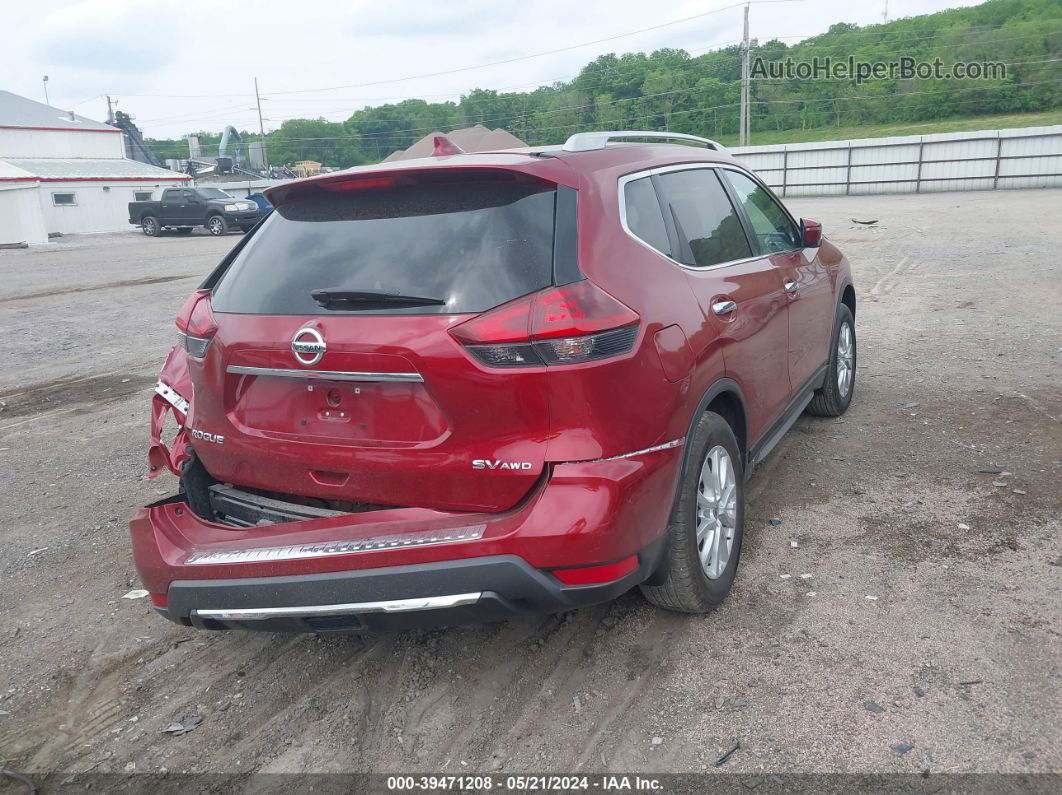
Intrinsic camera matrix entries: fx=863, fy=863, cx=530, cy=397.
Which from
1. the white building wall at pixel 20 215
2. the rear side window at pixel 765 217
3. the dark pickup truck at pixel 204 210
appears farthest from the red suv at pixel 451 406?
the white building wall at pixel 20 215

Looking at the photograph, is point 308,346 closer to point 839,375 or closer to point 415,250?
point 415,250

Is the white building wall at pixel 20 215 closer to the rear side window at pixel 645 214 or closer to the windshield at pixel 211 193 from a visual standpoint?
the windshield at pixel 211 193

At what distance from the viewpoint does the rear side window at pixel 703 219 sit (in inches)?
136

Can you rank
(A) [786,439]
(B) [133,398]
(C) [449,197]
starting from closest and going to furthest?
(C) [449,197]
(A) [786,439]
(B) [133,398]

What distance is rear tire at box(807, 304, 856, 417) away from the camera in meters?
5.58

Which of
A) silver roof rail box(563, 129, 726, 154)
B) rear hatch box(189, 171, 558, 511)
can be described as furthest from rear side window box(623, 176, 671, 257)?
rear hatch box(189, 171, 558, 511)

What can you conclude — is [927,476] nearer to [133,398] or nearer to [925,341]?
[925,341]

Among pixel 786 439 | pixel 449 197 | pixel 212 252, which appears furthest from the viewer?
pixel 212 252

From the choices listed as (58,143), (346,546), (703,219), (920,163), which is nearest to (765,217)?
(703,219)

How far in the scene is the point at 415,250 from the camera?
281cm

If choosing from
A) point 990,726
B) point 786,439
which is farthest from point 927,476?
point 990,726

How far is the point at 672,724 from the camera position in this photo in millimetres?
2795

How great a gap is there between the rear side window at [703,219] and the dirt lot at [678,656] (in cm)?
137

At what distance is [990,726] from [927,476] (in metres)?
2.33
